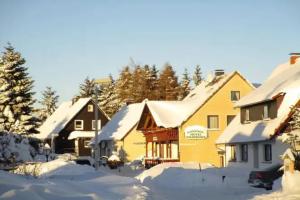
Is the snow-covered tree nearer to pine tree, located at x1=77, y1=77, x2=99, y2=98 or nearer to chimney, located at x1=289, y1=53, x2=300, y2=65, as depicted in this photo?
pine tree, located at x1=77, y1=77, x2=99, y2=98

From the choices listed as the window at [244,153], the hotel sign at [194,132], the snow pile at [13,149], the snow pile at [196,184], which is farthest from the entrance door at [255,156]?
the snow pile at [13,149]

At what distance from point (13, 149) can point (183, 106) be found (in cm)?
2374

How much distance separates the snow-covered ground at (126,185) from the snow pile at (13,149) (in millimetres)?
2110

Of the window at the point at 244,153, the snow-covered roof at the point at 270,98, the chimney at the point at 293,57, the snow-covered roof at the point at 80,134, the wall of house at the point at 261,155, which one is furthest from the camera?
the snow-covered roof at the point at 80,134

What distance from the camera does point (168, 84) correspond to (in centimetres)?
10375

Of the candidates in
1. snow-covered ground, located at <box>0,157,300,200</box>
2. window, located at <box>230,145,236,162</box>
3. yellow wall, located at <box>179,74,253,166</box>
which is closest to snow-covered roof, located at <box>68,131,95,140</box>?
yellow wall, located at <box>179,74,253,166</box>

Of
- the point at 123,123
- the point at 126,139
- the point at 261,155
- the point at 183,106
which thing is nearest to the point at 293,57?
the point at 261,155

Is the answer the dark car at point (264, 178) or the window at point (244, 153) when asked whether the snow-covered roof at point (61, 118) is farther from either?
the dark car at point (264, 178)

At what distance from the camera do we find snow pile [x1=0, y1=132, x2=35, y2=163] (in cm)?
3028

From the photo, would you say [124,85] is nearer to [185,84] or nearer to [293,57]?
[185,84]

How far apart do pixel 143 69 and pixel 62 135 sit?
99.7 feet

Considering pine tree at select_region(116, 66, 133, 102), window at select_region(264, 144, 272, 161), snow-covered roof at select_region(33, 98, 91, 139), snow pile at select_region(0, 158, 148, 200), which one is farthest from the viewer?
pine tree at select_region(116, 66, 133, 102)

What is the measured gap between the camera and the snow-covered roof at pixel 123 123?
61219 millimetres

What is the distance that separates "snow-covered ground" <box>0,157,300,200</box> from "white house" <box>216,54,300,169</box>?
2447 millimetres
